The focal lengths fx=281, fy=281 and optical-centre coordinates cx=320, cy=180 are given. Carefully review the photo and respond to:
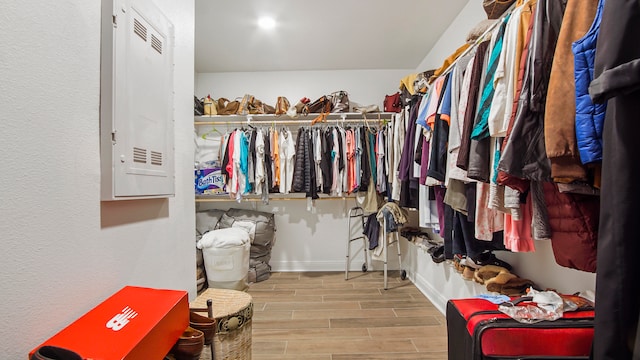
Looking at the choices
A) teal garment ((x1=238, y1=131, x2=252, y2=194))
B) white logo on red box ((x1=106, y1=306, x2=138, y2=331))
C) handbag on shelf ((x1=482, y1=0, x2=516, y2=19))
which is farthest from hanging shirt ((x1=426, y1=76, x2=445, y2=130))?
teal garment ((x1=238, y1=131, x2=252, y2=194))

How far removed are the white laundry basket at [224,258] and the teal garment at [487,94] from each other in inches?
93.1

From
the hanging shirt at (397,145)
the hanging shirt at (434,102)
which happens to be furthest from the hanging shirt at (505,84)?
the hanging shirt at (397,145)

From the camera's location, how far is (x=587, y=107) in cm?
66

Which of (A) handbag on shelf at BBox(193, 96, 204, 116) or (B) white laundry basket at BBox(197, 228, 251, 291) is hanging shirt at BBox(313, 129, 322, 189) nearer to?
(B) white laundry basket at BBox(197, 228, 251, 291)

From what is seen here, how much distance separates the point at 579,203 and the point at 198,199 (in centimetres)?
343

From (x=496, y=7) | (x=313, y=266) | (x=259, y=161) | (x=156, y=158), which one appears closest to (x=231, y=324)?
(x=156, y=158)

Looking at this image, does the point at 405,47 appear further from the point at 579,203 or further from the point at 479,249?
the point at 579,203

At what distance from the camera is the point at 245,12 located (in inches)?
95.5

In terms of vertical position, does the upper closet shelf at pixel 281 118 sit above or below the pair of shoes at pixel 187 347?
above

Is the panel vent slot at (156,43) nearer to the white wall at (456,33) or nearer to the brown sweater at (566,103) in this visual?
the brown sweater at (566,103)

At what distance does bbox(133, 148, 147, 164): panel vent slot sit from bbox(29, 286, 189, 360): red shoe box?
0.42m

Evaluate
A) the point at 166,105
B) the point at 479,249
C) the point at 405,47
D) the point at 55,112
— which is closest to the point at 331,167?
the point at 405,47

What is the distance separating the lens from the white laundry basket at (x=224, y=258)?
277 cm

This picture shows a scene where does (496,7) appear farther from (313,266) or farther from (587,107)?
(313,266)
